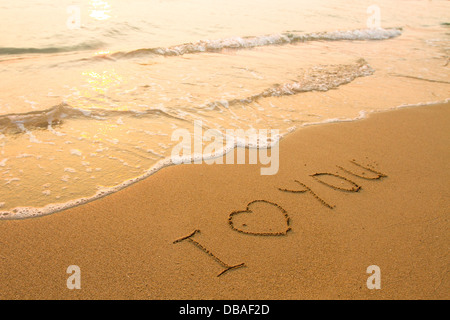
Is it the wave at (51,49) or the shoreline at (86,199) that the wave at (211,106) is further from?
the wave at (51,49)

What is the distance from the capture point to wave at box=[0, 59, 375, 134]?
3.98 meters

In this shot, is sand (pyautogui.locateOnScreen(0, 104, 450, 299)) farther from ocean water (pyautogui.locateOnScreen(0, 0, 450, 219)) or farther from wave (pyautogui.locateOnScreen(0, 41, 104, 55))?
wave (pyautogui.locateOnScreen(0, 41, 104, 55))

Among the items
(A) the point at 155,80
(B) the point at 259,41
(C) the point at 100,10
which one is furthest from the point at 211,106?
(C) the point at 100,10

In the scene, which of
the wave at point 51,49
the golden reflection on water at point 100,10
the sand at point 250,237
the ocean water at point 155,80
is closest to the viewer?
the sand at point 250,237

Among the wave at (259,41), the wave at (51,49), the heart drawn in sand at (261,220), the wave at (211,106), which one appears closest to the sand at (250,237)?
the heart drawn in sand at (261,220)

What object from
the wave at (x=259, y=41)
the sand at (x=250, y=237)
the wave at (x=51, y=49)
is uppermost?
the wave at (x=259, y=41)

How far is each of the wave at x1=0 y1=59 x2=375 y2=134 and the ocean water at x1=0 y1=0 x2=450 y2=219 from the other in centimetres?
2

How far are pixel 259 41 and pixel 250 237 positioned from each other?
24.5 ft

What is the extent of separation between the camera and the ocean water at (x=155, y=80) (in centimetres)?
331

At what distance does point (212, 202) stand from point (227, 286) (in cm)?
83

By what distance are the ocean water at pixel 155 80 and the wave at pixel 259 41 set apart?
0.04 m

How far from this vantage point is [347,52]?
870 cm

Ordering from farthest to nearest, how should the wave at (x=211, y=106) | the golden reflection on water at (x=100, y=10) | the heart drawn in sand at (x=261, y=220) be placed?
the golden reflection on water at (x=100, y=10)
the wave at (x=211, y=106)
the heart drawn in sand at (x=261, y=220)
